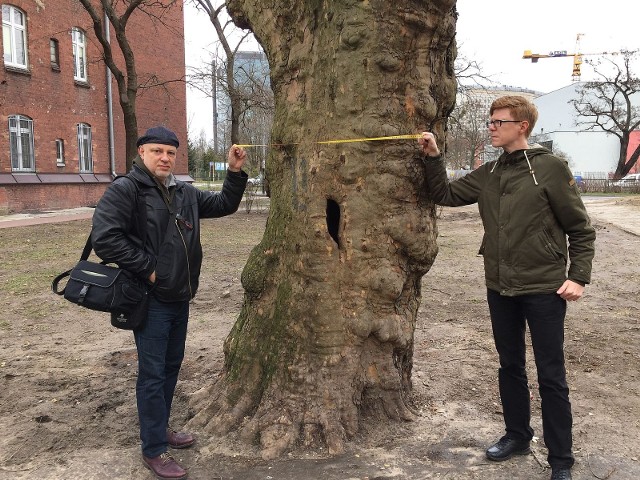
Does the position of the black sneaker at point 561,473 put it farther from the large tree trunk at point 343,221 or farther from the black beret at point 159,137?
the black beret at point 159,137

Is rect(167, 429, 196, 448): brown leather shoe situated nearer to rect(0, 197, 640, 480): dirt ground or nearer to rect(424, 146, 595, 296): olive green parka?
rect(0, 197, 640, 480): dirt ground

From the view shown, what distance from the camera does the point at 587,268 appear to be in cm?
299

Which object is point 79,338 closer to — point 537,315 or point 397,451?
point 397,451

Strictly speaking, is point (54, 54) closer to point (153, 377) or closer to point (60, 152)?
point (60, 152)

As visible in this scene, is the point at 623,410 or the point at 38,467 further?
the point at 623,410

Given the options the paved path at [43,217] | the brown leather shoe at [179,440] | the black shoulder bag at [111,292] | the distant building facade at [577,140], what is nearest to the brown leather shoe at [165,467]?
the brown leather shoe at [179,440]

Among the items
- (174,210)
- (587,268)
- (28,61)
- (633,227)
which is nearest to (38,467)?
(174,210)

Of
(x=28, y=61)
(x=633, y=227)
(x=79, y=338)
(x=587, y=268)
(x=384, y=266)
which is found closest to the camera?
(x=587, y=268)

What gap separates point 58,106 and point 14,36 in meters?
2.98

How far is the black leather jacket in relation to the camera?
301 cm

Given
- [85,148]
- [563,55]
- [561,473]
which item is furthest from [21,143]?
[563,55]

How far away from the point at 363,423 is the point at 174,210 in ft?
5.85

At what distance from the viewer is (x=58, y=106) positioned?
23031mm

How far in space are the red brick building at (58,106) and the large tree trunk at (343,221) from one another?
1820 cm
